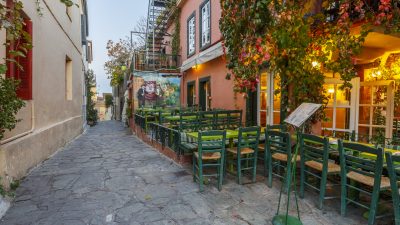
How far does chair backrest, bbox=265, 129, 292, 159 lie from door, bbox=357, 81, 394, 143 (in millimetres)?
2109

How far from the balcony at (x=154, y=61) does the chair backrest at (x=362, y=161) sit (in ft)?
38.3

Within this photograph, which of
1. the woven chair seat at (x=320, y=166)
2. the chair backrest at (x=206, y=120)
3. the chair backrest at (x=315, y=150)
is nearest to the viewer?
the chair backrest at (x=315, y=150)

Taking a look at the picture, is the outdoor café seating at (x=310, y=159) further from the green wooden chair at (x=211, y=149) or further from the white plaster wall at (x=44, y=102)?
the white plaster wall at (x=44, y=102)

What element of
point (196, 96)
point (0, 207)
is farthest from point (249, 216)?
point (196, 96)

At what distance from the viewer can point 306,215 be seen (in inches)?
138

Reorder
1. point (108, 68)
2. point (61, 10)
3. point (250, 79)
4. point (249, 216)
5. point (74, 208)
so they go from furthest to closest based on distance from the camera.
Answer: point (108, 68) → point (61, 10) → point (250, 79) → point (74, 208) → point (249, 216)

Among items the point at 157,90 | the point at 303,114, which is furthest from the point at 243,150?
the point at 157,90

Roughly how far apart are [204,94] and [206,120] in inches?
162

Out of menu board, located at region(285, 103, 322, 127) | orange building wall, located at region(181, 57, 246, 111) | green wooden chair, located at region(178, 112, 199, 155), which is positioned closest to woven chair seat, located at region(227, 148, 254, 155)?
green wooden chair, located at region(178, 112, 199, 155)

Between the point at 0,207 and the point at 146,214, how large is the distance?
1.89 metres

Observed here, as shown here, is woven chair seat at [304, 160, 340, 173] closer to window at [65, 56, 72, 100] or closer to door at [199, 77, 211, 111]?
door at [199, 77, 211, 111]

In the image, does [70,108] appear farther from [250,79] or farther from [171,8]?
[250,79]

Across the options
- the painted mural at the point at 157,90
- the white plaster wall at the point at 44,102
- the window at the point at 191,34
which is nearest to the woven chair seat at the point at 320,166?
the white plaster wall at the point at 44,102

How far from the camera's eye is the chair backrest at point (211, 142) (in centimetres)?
429
